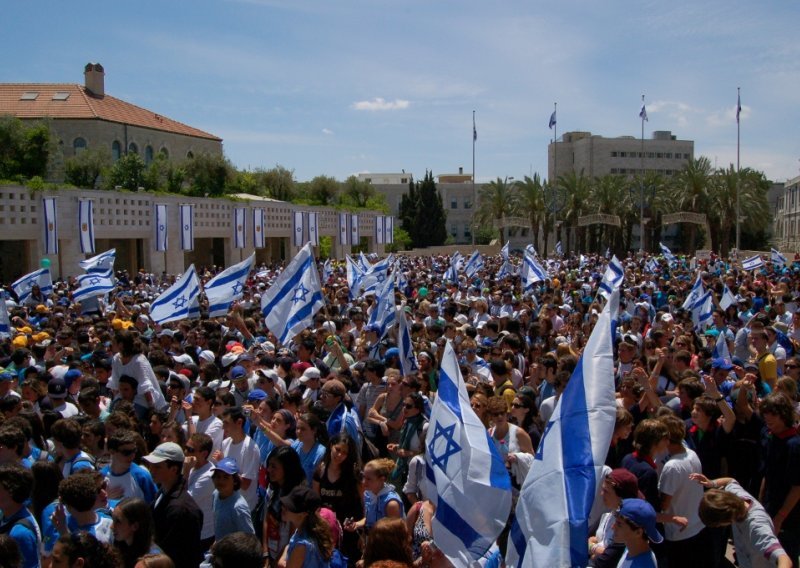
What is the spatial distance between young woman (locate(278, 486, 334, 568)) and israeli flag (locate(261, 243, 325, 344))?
20.1 ft

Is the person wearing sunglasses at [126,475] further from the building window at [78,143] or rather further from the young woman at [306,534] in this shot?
the building window at [78,143]

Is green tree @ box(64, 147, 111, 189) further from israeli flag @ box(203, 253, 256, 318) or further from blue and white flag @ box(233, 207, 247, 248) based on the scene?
israeli flag @ box(203, 253, 256, 318)

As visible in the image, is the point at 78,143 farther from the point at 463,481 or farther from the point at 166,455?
the point at 463,481

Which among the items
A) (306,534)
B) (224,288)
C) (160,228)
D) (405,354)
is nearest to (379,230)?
(160,228)

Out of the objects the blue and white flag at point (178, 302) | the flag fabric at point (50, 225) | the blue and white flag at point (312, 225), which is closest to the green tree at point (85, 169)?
the blue and white flag at point (312, 225)

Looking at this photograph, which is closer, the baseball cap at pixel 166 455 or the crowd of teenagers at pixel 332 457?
the crowd of teenagers at pixel 332 457

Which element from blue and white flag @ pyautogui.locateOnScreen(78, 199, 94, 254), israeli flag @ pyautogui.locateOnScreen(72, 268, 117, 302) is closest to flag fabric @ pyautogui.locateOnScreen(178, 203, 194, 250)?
blue and white flag @ pyautogui.locateOnScreen(78, 199, 94, 254)

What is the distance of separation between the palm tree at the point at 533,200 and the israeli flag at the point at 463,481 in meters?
55.9

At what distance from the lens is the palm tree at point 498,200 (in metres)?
62.1

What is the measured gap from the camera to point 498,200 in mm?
62281

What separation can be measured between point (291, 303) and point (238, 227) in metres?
30.6

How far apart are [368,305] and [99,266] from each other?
565 cm

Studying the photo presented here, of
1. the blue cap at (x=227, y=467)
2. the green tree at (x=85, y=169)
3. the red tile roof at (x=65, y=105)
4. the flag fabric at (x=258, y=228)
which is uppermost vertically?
the red tile roof at (x=65, y=105)

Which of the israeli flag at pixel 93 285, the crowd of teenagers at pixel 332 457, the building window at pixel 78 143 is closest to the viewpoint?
the crowd of teenagers at pixel 332 457
